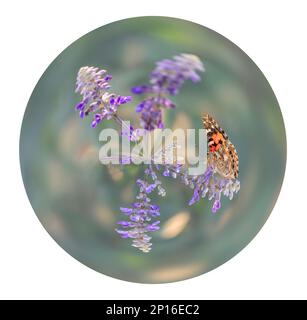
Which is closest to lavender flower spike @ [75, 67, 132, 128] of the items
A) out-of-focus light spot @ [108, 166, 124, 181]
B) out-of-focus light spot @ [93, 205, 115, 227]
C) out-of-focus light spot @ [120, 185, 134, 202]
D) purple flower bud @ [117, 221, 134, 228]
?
out-of-focus light spot @ [108, 166, 124, 181]

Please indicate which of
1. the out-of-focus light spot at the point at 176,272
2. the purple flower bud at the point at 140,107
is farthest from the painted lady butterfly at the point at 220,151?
the out-of-focus light spot at the point at 176,272

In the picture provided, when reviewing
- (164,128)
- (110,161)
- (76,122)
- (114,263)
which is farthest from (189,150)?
(114,263)

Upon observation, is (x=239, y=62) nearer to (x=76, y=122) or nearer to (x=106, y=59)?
(x=106, y=59)

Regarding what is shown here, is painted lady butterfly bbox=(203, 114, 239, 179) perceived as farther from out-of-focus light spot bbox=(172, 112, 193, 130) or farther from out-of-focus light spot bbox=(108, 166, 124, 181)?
out-of-focus light spot bbox=(108, 166, 124, 181)

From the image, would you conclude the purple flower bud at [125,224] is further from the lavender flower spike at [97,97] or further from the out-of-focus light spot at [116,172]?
the lavender flower spike at [97,97]

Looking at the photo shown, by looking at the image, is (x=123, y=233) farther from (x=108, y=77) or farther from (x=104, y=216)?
(x=108, y=77)

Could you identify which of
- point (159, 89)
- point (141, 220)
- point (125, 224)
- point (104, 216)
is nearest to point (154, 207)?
point (141, 220)
